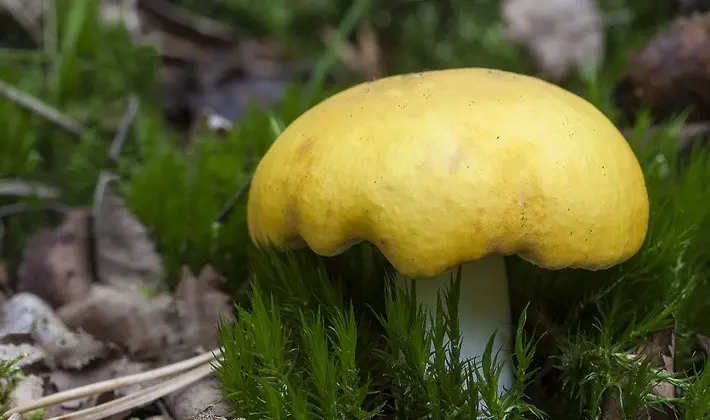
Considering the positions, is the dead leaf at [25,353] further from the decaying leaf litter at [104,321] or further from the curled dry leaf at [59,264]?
the curled dry leaf at [59,264]

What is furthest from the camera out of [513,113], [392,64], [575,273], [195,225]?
[392,64]

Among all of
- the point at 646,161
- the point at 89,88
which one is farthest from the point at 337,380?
the point at 89,88

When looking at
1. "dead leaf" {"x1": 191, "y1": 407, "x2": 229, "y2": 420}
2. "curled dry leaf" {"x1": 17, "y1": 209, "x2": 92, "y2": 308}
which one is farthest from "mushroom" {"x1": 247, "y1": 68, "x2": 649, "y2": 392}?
"curled dry leaf" {"x1": 17, "y1": 209, "x2": 92, "y2": 308}

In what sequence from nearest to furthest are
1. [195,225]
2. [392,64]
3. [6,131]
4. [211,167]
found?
[195,225]
[211,167]
[6,131]
[392,64]

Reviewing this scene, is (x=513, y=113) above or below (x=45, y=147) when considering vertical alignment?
below

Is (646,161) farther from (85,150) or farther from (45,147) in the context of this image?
(45,147)

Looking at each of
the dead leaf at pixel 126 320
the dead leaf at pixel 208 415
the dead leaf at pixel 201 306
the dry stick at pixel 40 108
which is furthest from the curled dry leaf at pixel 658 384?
the dry stick at pixel 40 108

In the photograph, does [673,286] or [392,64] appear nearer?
[673,286]
